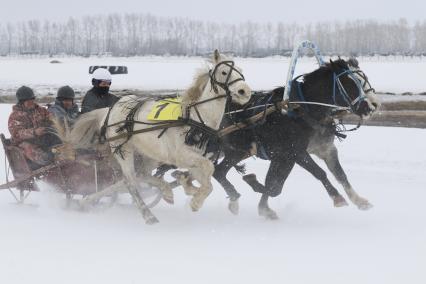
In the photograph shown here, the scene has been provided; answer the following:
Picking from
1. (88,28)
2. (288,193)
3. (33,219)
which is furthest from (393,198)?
(88,28)

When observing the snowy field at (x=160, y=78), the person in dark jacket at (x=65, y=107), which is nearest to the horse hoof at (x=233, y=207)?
the person in dark jacket at (x=65, y=107)

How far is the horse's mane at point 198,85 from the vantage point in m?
6.39

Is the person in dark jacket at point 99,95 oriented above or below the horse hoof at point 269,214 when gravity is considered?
above

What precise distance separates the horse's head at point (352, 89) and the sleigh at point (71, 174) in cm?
240

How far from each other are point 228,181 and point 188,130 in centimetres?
111

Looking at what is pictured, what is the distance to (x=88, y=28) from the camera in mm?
130000

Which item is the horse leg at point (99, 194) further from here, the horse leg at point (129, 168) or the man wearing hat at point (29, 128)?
the man wearing hat at point (29, 128)

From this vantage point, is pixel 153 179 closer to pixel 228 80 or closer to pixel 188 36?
pixel 228 80

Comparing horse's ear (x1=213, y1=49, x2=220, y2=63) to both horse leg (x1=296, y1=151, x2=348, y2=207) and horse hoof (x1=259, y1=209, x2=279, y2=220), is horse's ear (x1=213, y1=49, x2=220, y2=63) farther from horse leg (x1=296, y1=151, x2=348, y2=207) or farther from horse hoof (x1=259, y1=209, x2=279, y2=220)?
horse hoof (x1=259, y1=209, x2=279, y2=220)

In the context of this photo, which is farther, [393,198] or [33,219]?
[393,198]

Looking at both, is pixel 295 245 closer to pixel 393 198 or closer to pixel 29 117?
pixel 393 198

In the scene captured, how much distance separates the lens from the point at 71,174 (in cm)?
753

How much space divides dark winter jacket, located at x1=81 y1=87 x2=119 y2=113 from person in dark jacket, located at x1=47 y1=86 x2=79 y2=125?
0.56ft

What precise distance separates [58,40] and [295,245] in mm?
117032
